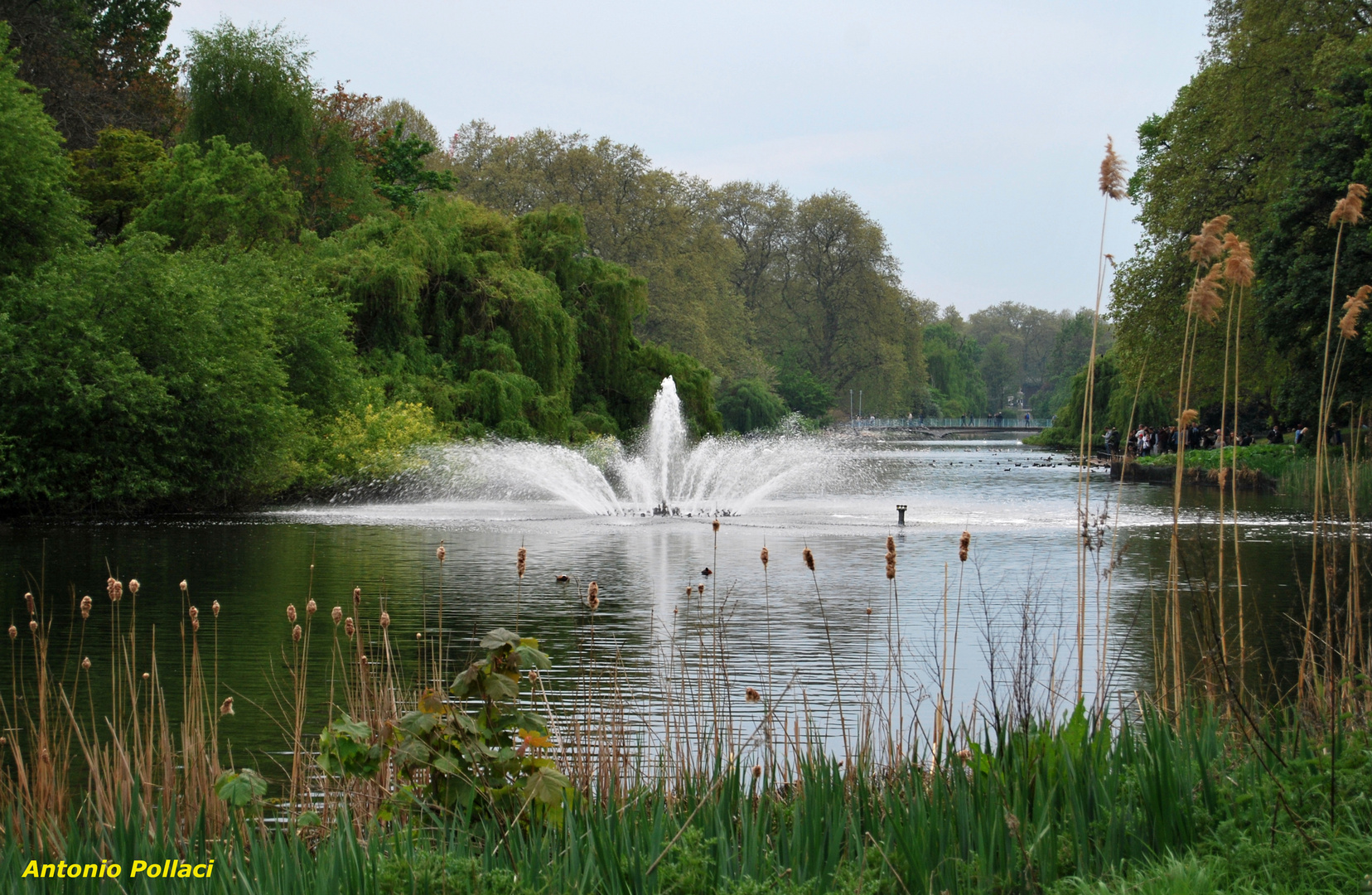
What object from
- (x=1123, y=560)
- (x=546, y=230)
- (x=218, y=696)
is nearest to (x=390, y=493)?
(x=546, y=230)

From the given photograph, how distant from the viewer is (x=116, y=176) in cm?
3038

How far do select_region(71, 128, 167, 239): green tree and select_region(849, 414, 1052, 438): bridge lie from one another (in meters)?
50.6

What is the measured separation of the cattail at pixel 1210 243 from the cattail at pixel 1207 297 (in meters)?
0.10

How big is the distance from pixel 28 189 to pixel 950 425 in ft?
299

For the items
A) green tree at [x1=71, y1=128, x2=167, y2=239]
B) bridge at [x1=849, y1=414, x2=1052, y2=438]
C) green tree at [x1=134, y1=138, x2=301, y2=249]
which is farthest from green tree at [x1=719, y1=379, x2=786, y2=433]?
green tree at [x1=71, y1=128, x2=167, y2=239]

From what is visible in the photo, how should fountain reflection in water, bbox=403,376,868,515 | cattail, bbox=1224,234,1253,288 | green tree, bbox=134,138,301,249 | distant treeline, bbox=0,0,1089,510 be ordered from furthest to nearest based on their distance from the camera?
green tree, bbox=134,138,301,249 → fountain reflection in water, bbox=403,376,868,515 → distant treeline, bbox=0,0,1089,510 → cattail, bbox=1224,234,1253,288

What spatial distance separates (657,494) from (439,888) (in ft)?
76.2

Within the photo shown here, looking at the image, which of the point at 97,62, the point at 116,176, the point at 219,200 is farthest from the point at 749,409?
the point at 219,200

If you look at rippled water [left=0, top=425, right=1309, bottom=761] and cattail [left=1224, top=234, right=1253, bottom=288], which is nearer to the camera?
cattail [left=1224, top=234, right=1253, bottom=288]

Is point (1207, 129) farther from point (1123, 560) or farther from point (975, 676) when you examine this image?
point (975, 676)

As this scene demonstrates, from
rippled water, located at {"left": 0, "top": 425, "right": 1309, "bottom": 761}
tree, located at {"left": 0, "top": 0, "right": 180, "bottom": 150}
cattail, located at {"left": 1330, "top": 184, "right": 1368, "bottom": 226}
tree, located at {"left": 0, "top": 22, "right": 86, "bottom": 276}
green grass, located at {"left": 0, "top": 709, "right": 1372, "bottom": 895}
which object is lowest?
rippled water, located at {"left": 0, "top": 425, "right": 1309, "bottom": 761}

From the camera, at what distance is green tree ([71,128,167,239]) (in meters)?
29.5

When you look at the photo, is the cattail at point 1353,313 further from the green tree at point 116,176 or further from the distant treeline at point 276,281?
the green tree at point 116,176

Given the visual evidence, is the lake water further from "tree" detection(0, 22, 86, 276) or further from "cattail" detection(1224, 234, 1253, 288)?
"tree" detection(0, 22, 86, 276)
